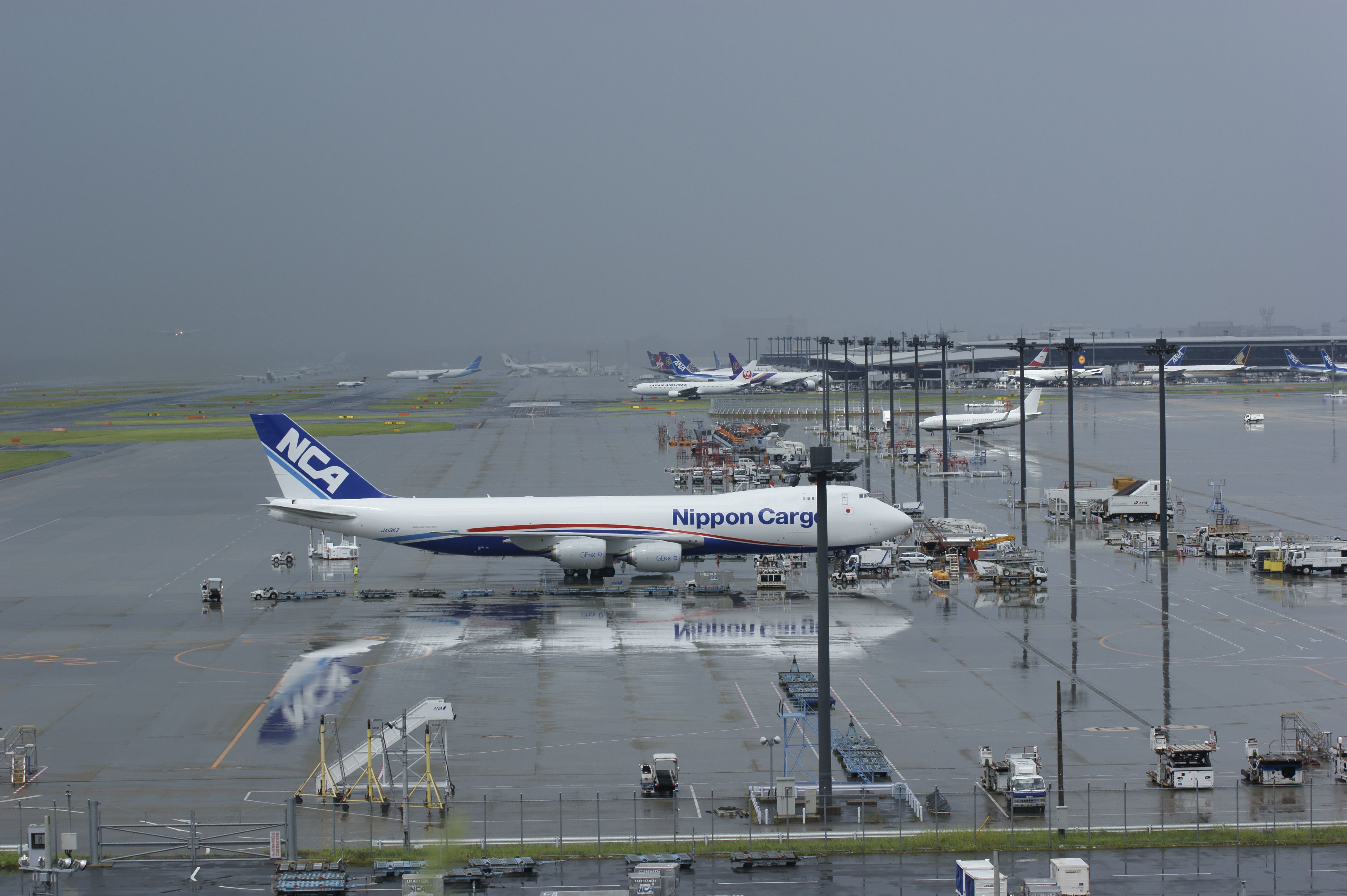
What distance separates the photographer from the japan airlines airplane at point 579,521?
58375mm

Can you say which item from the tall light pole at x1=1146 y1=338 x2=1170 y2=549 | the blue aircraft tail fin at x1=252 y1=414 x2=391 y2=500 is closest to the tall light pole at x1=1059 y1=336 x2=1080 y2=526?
the tall light pole at x1=1146 y1=338 x2=1170 y2=549

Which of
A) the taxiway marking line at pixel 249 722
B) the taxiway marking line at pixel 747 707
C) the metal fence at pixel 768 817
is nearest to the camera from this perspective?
the metal fence at pixel 768 817

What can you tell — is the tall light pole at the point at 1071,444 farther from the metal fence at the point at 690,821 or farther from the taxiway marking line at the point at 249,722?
the taxiway marking line at the point at 249,722

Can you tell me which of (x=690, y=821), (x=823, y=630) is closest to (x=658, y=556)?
(x=823, y=630)

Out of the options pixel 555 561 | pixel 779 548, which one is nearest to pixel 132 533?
pixel 555 561

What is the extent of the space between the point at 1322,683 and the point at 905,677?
13.9 metres

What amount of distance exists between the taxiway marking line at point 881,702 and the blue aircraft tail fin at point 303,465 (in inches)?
1144

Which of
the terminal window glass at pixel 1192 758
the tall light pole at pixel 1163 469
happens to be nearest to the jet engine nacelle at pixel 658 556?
the tall light pole at pixel 1163 469

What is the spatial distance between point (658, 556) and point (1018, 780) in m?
30.5

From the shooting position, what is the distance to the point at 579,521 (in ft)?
192

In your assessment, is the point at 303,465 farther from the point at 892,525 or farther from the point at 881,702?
the point at 881,702

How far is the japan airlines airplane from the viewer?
2298 inches

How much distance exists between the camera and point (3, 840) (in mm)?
28719

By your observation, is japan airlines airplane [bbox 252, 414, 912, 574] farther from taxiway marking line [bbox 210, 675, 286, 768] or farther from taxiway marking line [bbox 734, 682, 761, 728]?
taxiway marking line [bbox 734, 682, 761, 728]
